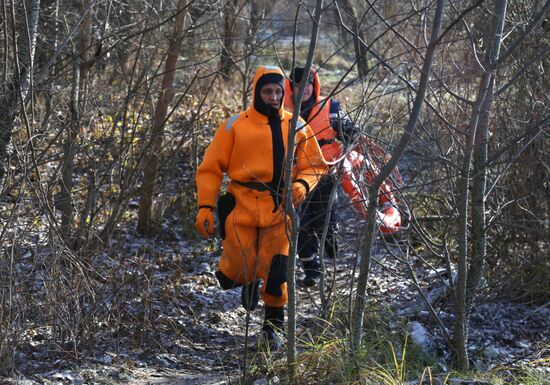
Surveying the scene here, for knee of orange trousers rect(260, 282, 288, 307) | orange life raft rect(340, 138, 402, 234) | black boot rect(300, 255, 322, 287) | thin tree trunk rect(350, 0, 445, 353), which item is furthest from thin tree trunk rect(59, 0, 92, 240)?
thin tree trunk rect(350, 0, 445, 353)

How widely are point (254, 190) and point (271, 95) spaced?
708 millimetres

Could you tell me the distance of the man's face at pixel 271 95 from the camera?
22.4 feet

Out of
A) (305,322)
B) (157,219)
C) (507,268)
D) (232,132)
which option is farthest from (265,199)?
(157,219)

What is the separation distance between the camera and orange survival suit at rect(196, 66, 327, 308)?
6664 mm

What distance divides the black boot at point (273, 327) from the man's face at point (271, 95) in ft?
4.86

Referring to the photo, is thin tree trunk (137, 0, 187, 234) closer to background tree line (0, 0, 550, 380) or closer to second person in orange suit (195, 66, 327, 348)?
background tree line (0, 0, 550, 380)

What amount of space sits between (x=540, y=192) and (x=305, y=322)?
220cm

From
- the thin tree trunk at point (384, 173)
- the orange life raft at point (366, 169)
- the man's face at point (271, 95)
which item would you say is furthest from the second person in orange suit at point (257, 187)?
the thin tree trunk at point (384, 173)

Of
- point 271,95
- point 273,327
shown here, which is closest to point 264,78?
point 271,95

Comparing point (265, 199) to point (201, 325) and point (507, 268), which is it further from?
point (507, 268)

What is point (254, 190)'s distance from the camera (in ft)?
22.3

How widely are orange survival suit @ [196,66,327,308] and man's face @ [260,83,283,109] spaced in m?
0.07

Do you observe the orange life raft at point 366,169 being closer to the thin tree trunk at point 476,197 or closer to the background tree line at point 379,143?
the background tree line at point 379,143

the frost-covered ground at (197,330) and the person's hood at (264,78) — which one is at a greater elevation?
the person's hood at (264,78)
